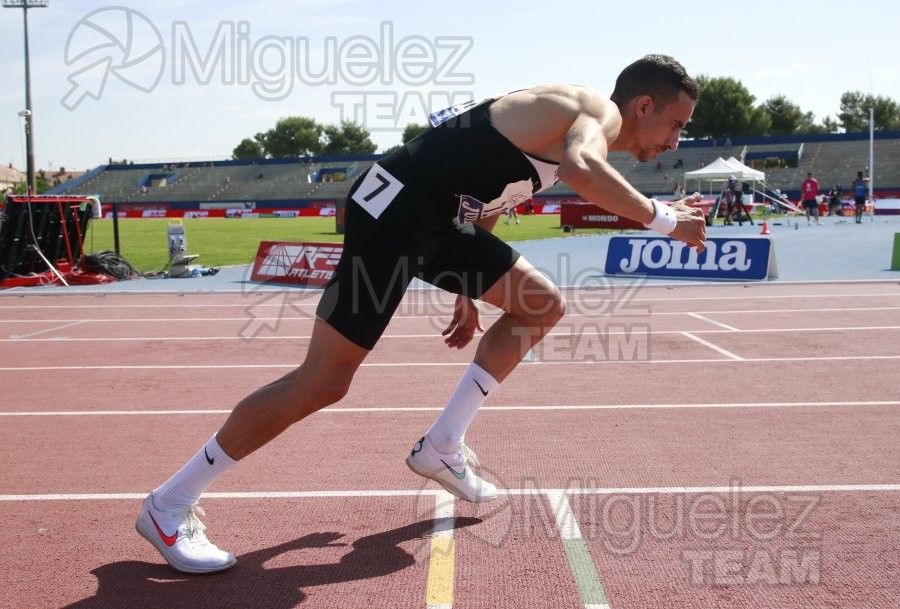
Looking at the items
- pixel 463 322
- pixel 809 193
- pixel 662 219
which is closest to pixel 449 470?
pixel 463 322

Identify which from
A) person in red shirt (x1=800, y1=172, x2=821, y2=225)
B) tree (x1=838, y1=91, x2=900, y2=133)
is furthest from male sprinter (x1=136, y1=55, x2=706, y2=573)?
tree (x1=838, y1=91, x2=900, y2=133)

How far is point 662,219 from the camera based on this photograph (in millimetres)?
3195

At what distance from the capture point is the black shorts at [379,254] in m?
3.18

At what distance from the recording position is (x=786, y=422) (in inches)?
212

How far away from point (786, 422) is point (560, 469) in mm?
1822

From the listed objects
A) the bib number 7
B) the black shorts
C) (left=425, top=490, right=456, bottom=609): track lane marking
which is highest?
the bib number 7

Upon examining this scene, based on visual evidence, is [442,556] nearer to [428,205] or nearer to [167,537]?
[167,537]

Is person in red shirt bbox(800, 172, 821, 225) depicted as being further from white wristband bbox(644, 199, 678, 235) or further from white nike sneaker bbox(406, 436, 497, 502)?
white wristband bbox(644, 199, 678, 235)

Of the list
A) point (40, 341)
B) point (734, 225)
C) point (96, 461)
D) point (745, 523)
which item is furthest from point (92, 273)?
point (734, 225)

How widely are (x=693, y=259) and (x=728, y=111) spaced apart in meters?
75.9

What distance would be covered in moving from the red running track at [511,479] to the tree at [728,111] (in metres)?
81.5

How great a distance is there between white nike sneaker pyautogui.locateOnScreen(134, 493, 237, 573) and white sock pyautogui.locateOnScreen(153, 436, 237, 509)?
35mm

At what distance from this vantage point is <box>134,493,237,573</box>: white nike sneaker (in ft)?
10.5

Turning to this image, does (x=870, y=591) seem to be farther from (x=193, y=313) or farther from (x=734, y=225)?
(x=734, y=225)
